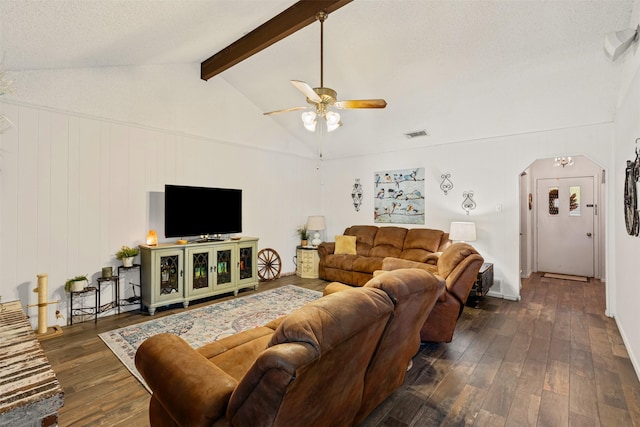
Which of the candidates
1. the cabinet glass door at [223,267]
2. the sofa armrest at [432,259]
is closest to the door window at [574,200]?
the sofa armrest at [432,259]

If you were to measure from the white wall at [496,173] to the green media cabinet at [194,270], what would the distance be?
3268 millimetres

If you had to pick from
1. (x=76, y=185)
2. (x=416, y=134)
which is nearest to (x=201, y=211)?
(x=76, y=185)

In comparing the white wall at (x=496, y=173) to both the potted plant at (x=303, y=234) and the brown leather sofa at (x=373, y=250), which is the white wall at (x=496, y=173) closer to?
the brown leather sofa at (x=373, y=250)

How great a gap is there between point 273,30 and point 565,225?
22.9 ft

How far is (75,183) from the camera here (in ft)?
12.1

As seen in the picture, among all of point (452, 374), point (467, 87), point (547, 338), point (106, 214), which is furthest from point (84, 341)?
point (467, 87)

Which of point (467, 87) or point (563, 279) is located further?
point (563, 279)

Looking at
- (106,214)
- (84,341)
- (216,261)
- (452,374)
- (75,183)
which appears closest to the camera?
(452,374)

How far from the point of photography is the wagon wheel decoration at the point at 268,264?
5769 mm

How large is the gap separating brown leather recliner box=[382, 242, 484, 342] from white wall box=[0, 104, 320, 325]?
3.82 meters

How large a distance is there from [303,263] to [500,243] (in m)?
3.44

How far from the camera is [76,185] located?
3.68 m

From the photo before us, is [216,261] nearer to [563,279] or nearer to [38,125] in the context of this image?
[38,125]

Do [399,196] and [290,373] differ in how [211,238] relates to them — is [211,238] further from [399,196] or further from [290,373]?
[290,373]
